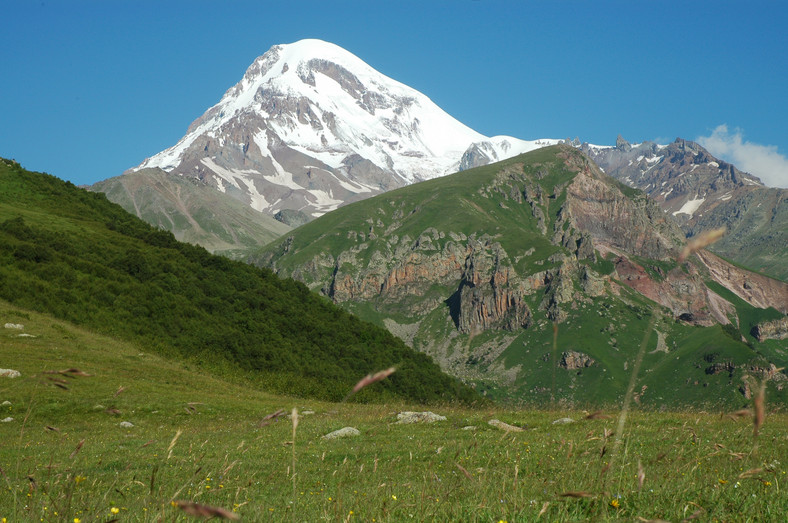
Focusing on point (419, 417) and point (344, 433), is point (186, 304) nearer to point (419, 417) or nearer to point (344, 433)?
point (419, 417)

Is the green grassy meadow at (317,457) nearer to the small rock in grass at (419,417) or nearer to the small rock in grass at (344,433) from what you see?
the small rock in grass at (344,433)

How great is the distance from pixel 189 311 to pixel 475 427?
133ft

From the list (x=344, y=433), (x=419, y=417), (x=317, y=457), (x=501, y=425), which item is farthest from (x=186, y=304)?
(x=317, y=457)

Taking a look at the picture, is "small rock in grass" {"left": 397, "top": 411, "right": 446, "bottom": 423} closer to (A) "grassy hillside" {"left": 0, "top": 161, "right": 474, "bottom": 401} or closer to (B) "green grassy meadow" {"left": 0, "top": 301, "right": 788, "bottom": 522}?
(B) "green grassy meadow" {"left": 0, "top": 301, "right": 788, "bottom": 522}

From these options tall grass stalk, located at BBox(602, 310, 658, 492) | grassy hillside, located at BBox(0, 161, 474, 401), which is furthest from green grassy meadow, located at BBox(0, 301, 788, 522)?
grassy hillside, located at BBox(0, 161, 474, 401)

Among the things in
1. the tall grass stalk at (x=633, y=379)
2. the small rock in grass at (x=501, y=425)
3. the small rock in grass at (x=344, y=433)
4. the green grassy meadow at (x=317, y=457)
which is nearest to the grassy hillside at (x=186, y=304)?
the green grassy meadow at (x=317, y=457)

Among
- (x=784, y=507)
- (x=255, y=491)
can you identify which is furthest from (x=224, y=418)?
(x=784, y=507)

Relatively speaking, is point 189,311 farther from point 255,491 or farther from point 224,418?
point 255,491

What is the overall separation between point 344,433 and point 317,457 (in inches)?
198

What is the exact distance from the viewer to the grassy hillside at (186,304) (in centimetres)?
4897

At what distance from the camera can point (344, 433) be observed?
21.6 m

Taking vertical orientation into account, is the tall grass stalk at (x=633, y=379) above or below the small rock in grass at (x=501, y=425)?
above

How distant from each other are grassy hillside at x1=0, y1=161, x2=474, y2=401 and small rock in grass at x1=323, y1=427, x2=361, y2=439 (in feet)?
83.9

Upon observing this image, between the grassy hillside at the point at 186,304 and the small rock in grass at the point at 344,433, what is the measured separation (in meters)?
25.6
